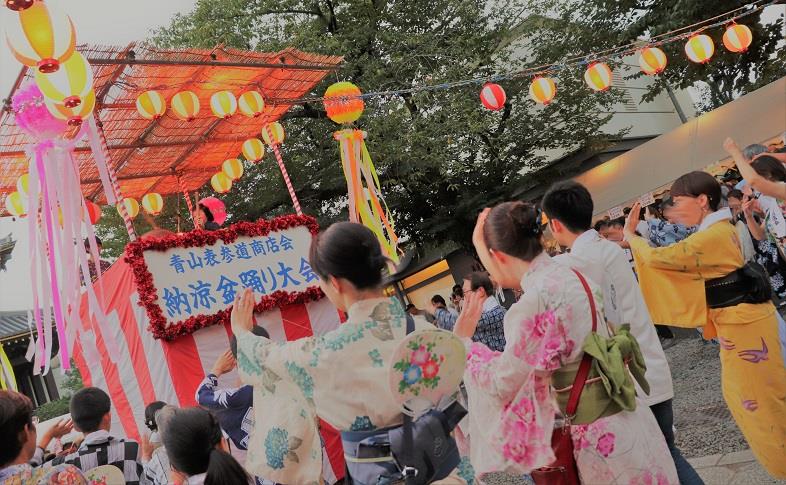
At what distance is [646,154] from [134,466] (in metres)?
14.9

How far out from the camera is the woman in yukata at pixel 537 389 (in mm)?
2557

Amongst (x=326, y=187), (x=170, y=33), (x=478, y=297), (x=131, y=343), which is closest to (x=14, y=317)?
(x=170, y=33)

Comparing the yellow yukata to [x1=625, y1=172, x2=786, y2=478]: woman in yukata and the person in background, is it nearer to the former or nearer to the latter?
[x1=625, y1=172, x2=786, y2=478]: woman in yukata

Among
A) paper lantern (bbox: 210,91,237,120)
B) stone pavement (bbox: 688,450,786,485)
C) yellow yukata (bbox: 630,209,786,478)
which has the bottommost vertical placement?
stone pavement (bbox: 688,450,786,485)

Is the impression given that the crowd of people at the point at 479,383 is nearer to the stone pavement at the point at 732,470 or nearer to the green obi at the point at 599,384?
the green obi at the point at 599,384

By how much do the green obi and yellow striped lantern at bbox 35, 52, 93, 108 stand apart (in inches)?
167

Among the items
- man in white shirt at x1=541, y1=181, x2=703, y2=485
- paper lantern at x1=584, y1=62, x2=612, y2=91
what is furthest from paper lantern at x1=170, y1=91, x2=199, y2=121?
paper lantern at x1=584, y1=62, x2=612, y2=91

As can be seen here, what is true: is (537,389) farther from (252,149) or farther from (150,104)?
(252,149)

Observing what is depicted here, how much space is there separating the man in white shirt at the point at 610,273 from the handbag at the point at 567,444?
0.81m

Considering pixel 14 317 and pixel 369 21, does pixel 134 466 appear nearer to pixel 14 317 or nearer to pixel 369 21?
pixel 369 21

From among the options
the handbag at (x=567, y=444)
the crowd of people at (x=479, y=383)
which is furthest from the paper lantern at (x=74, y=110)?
the handbag at (x=567, y=444)

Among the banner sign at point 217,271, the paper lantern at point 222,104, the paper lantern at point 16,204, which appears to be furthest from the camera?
the paper lantern at point 16,204

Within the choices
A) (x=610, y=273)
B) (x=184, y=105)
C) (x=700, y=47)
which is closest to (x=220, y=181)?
(x=184, y=105)

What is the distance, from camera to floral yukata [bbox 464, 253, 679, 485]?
2.55 meters
